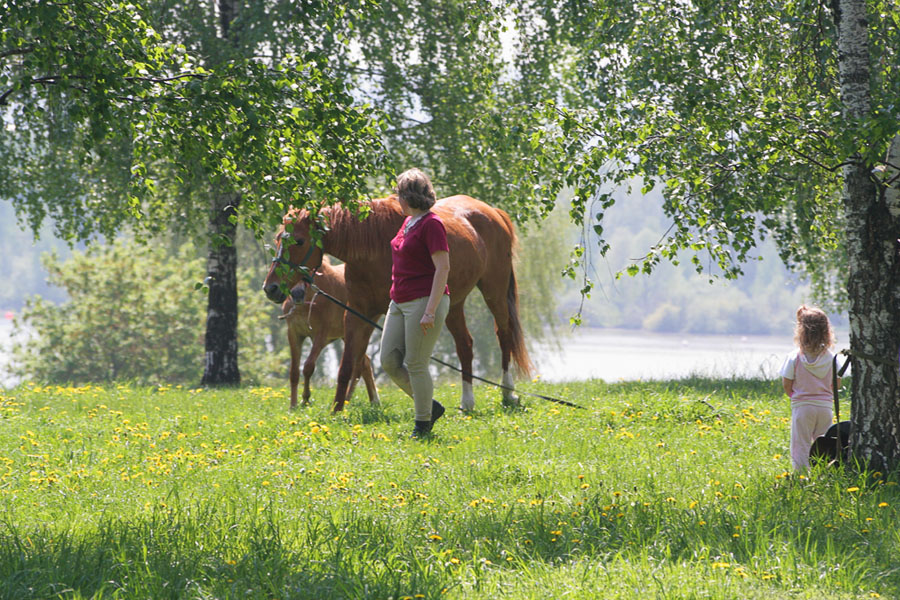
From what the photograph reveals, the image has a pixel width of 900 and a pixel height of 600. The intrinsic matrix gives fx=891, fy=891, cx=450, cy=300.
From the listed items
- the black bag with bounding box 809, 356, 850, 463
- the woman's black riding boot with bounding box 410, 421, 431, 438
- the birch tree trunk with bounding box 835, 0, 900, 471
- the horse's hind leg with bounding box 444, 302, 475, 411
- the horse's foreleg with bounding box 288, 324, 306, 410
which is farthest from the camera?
the horse's foreleg with bounding box 288, 324, 306, 410

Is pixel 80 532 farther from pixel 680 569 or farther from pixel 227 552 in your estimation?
pixel 680 569

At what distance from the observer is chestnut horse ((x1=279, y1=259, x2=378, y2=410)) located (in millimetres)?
10398

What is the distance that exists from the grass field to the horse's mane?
163cm

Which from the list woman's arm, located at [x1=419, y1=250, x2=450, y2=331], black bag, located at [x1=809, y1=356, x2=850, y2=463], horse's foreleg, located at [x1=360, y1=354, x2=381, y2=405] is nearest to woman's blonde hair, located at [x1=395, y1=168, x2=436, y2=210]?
woman's arm, located at [x1=419, y1=250, x2=450, y2=331]

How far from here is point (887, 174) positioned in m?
5.59

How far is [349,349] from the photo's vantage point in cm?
930

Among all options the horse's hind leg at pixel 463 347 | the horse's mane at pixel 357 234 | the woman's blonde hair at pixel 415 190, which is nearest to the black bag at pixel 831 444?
the woman's blonde hair at pixel 415 190

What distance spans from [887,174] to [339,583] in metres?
4.17

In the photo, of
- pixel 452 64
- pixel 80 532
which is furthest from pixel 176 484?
pixel 452 64

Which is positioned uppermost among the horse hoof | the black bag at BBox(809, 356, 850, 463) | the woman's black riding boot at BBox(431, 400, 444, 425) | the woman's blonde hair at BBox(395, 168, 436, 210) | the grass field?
the woman's blonde hair at BBox(395, 168, 436, 210)

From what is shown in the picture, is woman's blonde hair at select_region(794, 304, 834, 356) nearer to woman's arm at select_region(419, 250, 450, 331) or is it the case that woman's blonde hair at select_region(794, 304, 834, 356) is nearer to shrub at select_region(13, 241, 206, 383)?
woman's arm at select_region(419, 250, 450, 331)

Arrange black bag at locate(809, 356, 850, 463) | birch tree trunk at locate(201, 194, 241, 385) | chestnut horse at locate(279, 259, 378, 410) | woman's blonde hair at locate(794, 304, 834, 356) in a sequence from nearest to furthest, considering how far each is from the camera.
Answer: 1. black bag at locate(809, 356, 850, 463)
2. woman's blonde hair at locate(794, 304, 834, 356)
3. chestnut horse at locate(279, 259, 378, 410)
4. birch tree trunk at locate(201, 194, 241, 385)

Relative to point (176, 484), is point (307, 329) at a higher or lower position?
higher

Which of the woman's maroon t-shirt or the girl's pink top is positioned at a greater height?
the woman's maroon t-shirt
